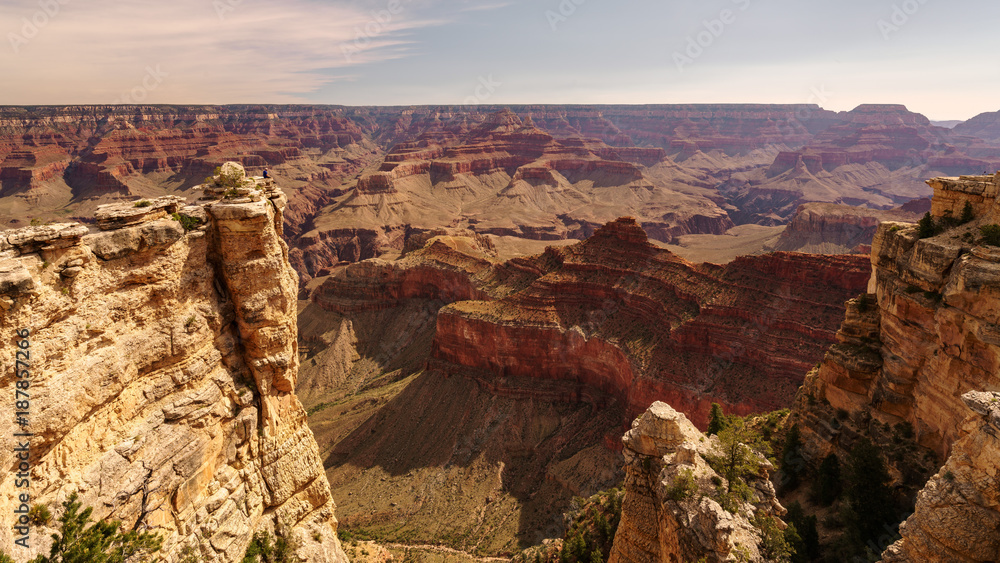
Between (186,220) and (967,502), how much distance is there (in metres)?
27.2

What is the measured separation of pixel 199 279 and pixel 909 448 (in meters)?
33.7

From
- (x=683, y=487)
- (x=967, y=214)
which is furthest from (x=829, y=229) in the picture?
(x=683, y=487)

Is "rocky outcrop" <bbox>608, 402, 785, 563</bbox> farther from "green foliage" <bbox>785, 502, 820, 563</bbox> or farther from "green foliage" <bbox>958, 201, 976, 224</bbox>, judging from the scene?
"green foliage" <bbox>958, 201, 976, 224</bbox>

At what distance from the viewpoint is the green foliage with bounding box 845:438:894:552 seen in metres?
23.1

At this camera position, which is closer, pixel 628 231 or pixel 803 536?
pixel 803 536

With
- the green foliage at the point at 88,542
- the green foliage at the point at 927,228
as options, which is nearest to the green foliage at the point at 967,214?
the green foliage at the point at 927,228

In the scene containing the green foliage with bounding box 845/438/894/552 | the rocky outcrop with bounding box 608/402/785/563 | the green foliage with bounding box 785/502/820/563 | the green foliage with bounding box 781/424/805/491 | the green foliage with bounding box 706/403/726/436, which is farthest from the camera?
the green foliage with bounding box 706/403/726/436

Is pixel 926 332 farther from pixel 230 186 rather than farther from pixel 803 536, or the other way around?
pixel 230 186

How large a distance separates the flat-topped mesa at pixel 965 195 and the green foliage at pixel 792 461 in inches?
600

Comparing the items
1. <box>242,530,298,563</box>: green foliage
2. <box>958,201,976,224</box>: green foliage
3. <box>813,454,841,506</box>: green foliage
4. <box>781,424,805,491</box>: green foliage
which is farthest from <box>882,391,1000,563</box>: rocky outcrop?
<box>242,530,298,563</box>: green foliage

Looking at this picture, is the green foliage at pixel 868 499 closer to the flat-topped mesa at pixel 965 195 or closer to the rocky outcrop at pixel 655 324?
the flat-topped mesa at pixel 965 195

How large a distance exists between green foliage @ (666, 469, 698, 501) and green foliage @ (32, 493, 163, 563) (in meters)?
19.1

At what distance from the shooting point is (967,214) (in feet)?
84.5

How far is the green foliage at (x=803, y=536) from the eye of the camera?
22839 millimetres
